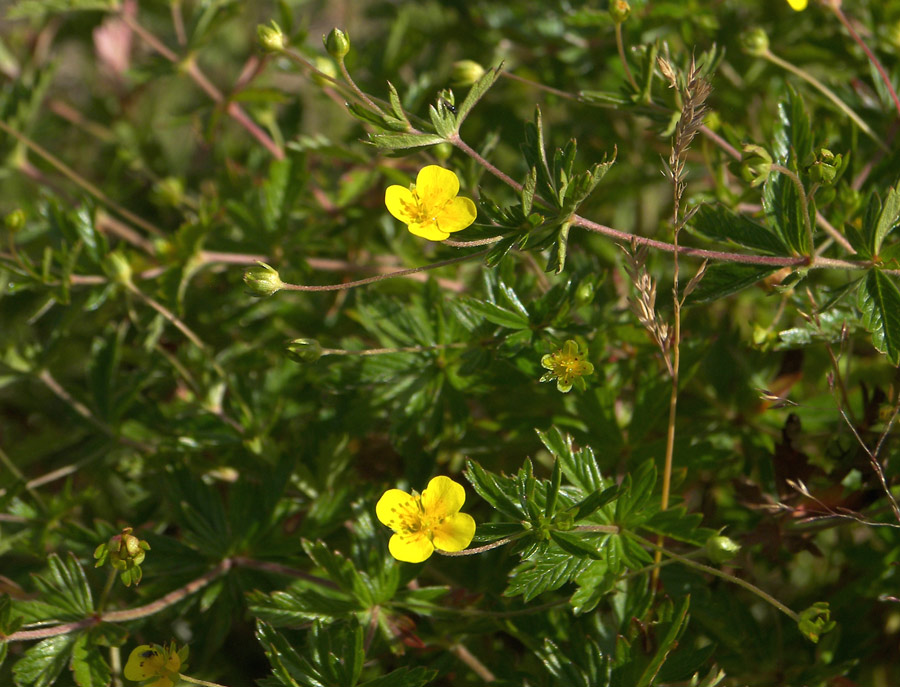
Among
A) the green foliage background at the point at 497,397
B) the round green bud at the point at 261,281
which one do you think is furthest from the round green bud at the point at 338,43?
the round green bud at the point at 261,281

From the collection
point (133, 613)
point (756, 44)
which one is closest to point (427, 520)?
point (133, 613)

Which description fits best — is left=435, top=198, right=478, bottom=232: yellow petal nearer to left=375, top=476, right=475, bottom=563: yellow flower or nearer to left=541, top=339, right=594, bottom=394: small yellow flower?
left=541, top=339, right=594, bottom=394: small yellow flower

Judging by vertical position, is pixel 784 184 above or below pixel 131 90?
above

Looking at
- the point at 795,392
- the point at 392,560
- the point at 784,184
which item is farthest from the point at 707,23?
the point at 392,560

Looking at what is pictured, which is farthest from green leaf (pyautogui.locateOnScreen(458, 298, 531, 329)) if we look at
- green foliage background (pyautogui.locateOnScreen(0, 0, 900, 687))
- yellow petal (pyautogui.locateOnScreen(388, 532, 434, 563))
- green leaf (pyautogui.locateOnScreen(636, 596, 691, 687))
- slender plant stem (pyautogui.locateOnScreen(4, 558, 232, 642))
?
slender plant stem (pyautogui.locateOnScreen(4, 558, 232, 642))

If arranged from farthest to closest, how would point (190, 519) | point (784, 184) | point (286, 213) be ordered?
1. point (286, 213)
2. point (190, 519)
3. point (784, 184)

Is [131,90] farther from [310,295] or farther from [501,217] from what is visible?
[501,217]
